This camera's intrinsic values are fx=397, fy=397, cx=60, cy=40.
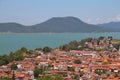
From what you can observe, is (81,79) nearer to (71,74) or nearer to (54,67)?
(71,74)

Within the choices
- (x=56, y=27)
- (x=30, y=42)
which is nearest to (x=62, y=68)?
(x=30, y=42)

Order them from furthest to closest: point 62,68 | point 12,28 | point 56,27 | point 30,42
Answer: point 56,27
point 12,28
point 30,42
point 62,68

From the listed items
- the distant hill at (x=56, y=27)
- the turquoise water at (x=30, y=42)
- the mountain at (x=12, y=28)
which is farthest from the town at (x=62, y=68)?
the distant hill at (x=56, y=27)

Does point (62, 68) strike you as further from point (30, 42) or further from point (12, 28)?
point (12, 28)

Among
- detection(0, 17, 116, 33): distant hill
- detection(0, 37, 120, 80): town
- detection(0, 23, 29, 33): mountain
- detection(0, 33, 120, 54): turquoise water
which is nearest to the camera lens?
detection(0, 37, 120, 80): town

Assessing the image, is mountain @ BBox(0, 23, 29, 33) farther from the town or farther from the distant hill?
the town

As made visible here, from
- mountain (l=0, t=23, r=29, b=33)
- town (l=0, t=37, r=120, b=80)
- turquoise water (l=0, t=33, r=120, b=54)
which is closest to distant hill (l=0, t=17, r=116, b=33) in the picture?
mountain (l=0, t=23, r=29, b=33)

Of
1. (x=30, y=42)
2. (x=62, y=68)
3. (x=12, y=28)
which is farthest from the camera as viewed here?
(x=12, y=28)

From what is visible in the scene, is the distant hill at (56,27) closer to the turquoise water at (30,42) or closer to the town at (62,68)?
the turquoise water at (30,42)

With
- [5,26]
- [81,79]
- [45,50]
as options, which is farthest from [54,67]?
[5,26]
